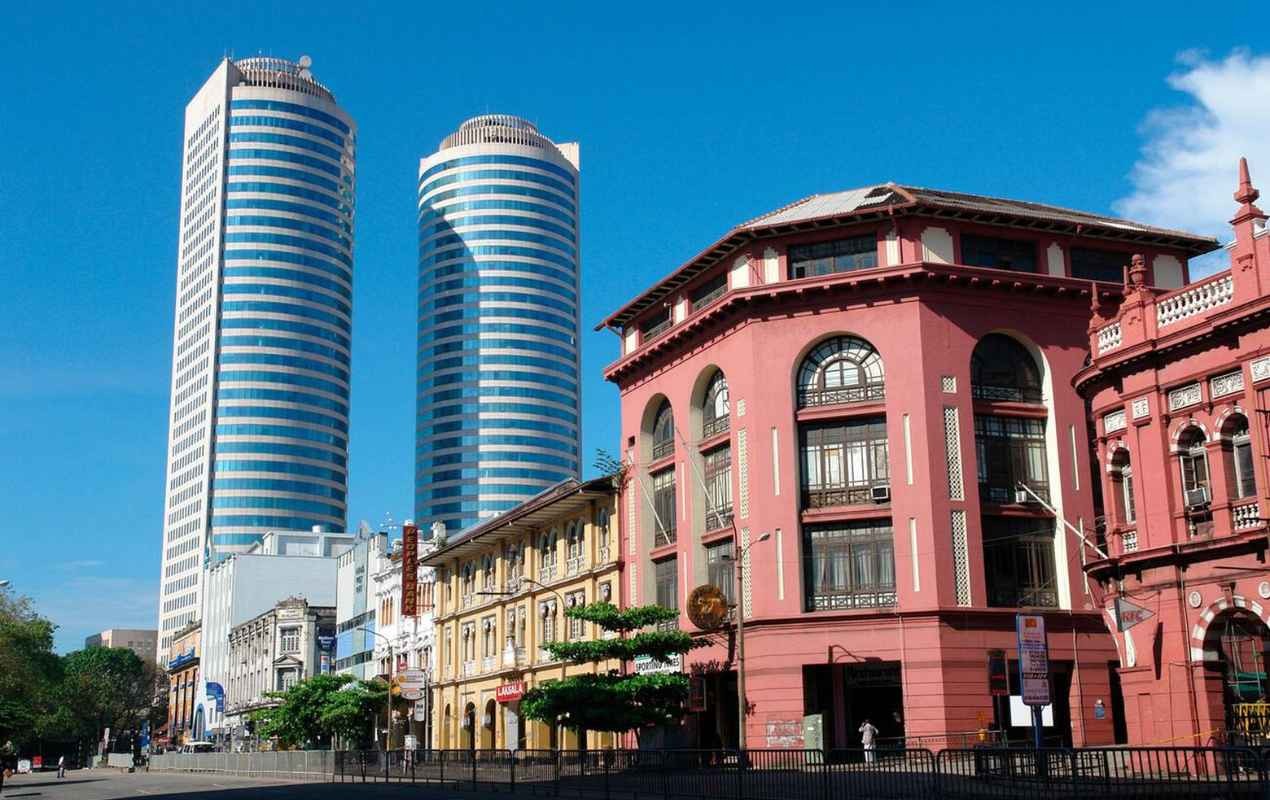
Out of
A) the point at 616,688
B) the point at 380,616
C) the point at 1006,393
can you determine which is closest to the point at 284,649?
the point at 380,616

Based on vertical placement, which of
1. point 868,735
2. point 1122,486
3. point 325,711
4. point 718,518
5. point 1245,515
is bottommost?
point 868,735

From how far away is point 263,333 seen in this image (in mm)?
191500

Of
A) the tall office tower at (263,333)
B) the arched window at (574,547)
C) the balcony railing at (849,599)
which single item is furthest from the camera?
the tall office tower at (263,333)

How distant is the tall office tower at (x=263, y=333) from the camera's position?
190 metres

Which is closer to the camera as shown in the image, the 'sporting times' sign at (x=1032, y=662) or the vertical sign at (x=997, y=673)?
the 'sporting times' sign at (x=1032, y=662)

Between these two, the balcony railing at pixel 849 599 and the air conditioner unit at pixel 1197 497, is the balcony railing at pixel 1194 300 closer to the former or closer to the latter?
the air conditioner unit at pixel 1197 497

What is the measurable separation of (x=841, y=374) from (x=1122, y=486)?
14.5 m

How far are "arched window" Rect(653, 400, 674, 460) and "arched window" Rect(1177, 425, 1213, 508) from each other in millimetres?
25409

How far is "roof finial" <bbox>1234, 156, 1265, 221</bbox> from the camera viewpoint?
3228 cm

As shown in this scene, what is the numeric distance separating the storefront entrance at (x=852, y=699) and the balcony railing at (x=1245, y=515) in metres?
16.9

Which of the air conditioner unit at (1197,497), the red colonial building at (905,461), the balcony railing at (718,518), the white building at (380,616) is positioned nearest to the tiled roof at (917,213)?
the red colonial building at (905,461)

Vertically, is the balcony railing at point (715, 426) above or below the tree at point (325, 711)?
above

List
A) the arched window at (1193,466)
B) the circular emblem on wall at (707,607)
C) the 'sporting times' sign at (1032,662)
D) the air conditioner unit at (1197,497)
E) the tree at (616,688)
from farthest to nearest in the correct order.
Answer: the circular emblem on wall at (707,607)
the tree at (616,688)
the arched window at (1193,466)
the air conditioner unit at (1197,497)
the 'sporting times' sign at (1032,662)

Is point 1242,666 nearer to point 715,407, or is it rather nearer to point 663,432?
point 715,407
